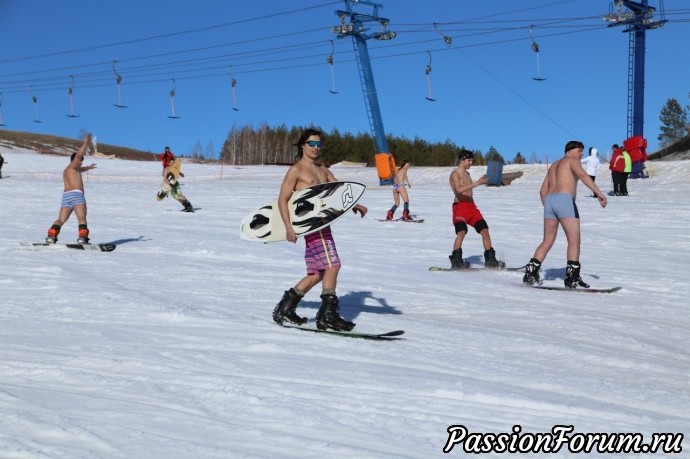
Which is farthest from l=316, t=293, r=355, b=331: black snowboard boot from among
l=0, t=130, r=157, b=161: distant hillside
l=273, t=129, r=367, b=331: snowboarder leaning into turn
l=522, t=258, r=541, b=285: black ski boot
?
l=0, t=130, r=157, b=161: distant hillside

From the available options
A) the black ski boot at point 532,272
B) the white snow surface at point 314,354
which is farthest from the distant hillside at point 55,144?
the black ski boot at point 532,272

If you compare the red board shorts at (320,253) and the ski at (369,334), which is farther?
the red board shorts at (320,253)

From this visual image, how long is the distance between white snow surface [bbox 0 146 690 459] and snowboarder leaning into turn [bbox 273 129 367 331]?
10.6 inches

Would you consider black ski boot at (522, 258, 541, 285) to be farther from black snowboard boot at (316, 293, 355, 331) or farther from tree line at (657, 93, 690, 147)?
tree line at (657, 93, 690, 147)

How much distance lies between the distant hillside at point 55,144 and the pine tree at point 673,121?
257 ft

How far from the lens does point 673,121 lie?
129m

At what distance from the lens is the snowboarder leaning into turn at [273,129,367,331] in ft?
24.3

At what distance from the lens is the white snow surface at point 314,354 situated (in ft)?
14.0

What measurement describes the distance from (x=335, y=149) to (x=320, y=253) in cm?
10816

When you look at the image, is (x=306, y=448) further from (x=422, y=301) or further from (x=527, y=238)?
(x=527, y=238)

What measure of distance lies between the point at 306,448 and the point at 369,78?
4229 cm

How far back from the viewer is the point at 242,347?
6.59m

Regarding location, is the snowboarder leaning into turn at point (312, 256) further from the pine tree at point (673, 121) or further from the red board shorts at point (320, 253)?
the pine tree at point (673, 121)

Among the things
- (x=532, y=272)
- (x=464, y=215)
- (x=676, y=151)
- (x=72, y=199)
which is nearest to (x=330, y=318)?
(x=532, y=272)
